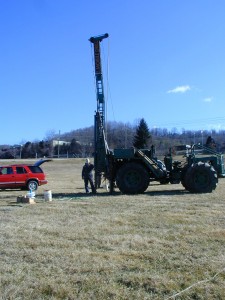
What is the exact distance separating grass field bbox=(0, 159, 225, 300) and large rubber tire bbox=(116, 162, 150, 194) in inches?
238

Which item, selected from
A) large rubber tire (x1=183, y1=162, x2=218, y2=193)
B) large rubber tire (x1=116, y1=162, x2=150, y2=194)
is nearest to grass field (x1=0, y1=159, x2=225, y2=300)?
large rubber tire (x1=183, y1=162, x2=218, y2=193)

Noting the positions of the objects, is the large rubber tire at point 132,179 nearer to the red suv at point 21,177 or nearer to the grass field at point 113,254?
the grass field at point 113,254

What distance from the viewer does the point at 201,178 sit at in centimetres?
1814

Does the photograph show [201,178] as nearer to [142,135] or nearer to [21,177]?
[21,177]

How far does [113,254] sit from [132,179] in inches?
438

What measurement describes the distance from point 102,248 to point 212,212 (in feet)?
16.0

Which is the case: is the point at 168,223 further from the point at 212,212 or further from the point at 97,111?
the point at 97,111

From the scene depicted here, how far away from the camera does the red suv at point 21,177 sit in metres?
24.7

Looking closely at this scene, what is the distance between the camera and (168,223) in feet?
33.2

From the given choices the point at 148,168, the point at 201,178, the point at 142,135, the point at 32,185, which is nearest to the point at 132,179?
the point at 148,168

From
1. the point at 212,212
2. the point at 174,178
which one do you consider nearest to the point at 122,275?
the point at 212,212

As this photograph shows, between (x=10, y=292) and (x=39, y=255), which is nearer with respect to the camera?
(x=10, y=292)

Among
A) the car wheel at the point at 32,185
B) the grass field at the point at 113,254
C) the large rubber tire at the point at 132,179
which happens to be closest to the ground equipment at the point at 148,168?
the large rubber tire at the point at 132,179

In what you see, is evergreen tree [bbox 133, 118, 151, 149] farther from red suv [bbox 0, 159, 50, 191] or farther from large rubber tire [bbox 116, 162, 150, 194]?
large rubber tire [bbox 116, 162, 150, 194]
